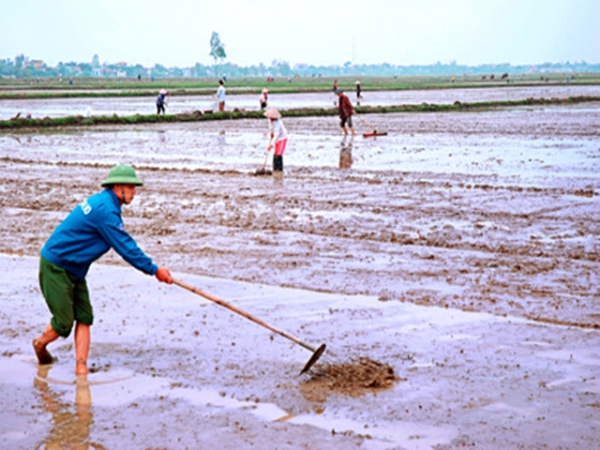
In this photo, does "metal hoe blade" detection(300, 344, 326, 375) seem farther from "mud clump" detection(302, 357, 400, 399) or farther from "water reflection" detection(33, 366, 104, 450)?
"water reflection" detection(33, 366, 104, 450)

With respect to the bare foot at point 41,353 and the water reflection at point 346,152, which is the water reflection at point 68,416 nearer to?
the bare foot at point 41,353

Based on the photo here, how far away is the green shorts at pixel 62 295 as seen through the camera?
19.6ft

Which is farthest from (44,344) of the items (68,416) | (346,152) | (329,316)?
(346,152)

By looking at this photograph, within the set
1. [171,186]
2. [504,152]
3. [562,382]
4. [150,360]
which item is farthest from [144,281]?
[504,152]

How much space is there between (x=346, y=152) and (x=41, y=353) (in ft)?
50.8

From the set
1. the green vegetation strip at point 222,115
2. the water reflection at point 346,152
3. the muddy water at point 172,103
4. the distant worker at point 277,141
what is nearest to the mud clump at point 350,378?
the distant worker at point 277,141

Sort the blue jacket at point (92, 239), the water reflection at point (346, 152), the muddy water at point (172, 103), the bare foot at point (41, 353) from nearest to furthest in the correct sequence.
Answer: the blue jacket at point (92, 239) < the bare foot at point (41, 353) < the water reflection at point (346, 152) < the muddy water at point (172, 103)

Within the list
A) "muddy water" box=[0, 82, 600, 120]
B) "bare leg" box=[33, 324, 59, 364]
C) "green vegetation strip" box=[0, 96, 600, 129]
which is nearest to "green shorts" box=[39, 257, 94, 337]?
"bare leg" box=[33, 324, 59, 364]

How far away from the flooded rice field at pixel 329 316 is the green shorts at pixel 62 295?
407 mm

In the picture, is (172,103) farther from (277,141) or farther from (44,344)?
(44,344)

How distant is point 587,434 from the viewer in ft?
16.6

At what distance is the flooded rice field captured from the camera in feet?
17.4

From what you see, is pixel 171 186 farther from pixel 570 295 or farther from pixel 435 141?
pixel 435 141

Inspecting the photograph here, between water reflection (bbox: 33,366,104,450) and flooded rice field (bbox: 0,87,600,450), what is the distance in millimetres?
20
